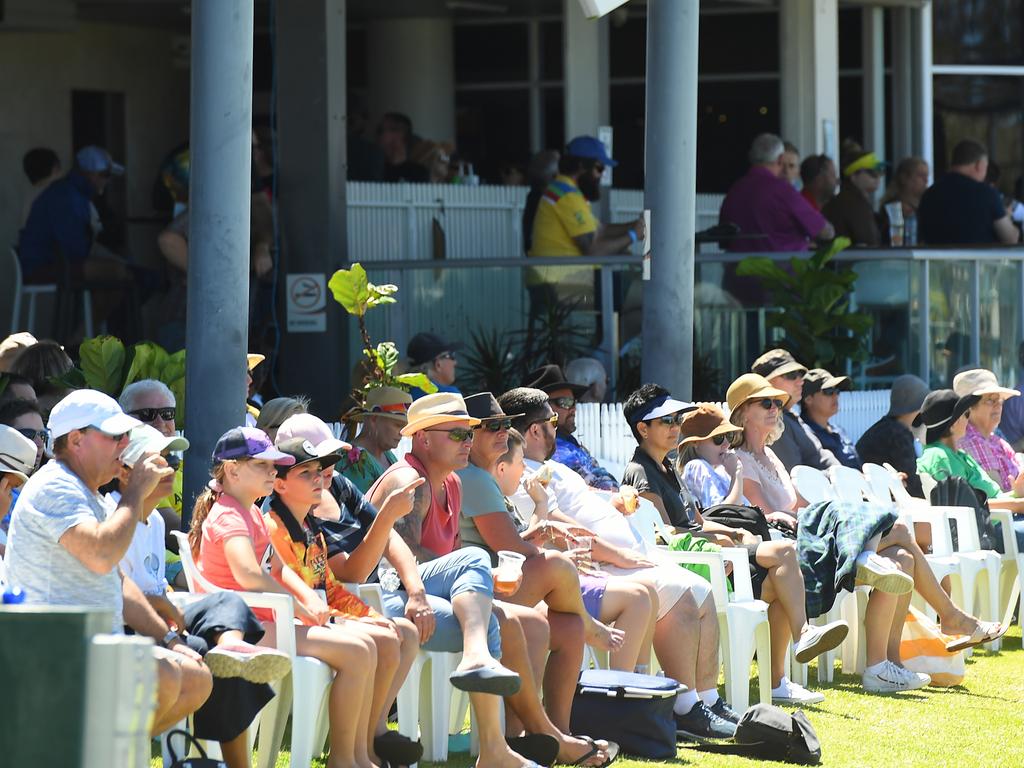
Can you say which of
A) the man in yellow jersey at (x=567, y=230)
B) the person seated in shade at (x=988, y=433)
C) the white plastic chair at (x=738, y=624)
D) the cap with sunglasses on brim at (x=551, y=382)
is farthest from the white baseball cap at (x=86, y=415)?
the man in yellow jersey at (x=567, y=230)

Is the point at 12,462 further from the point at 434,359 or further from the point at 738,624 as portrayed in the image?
the point at 434,359

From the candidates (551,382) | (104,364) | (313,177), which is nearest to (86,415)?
(104,364)

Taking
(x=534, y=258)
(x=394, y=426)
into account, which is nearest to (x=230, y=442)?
(x=394, y=426)

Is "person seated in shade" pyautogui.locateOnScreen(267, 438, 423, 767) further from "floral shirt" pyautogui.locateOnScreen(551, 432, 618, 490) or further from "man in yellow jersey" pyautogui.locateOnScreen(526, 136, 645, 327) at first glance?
"man in yellow jersey" pyautogui.locateOnScreen(526, 136, 645, 327)

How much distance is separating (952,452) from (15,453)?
5.88m

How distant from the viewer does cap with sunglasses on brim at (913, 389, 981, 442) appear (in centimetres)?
1026

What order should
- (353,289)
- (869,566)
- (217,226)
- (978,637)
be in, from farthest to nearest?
1. (978,637)
2. (869,566)
3. (353,289)
4. (217,226)

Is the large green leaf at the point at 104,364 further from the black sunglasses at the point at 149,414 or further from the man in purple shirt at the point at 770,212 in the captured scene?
the man in purple shirt at the point at 770,212

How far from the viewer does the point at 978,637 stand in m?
8.61

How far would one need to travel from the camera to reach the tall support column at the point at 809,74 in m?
17.9

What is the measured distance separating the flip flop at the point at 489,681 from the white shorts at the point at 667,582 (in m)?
1.38

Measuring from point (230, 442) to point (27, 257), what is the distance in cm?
774

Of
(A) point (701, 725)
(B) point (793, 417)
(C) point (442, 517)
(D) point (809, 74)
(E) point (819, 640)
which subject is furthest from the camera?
(D) point (809, 74)

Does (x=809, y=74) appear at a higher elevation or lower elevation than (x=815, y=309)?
higher
